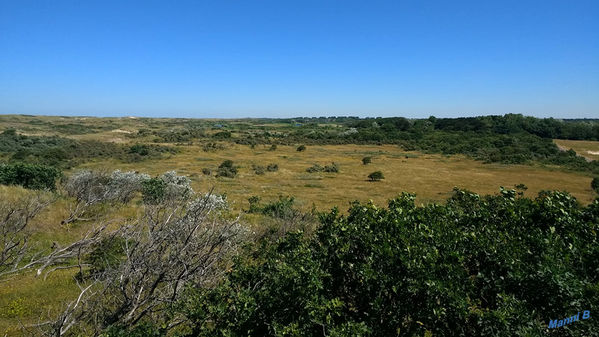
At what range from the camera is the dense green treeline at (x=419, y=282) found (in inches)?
164

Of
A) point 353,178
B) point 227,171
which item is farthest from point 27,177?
point 353,178

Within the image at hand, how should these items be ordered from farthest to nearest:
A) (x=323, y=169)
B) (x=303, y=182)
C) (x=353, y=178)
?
(x=323, y=169)
(x=353, y=178)
(x=303, y=182)

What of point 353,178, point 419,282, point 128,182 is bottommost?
point 353,178

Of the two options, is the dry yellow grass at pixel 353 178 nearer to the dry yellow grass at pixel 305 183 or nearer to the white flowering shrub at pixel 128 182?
the dry yellow grass at pixel 305 183

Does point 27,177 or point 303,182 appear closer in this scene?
point 27,177

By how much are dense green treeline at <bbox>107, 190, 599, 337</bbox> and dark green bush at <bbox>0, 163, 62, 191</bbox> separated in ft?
70.3

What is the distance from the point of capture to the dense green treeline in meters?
4.17

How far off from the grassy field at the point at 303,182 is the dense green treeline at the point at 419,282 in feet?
23.3

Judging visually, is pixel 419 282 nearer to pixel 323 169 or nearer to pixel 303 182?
pixel 303 182

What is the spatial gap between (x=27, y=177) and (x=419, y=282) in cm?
2680

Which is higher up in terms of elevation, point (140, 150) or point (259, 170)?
point (140, 150)

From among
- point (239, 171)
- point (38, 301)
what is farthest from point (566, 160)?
point (38, 301)

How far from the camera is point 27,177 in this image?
2233 cm

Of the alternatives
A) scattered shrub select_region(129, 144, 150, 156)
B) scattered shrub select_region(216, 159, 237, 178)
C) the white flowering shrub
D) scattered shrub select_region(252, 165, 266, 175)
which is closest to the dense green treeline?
the white flowering shrub
